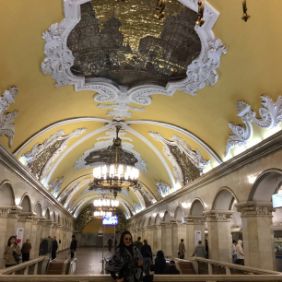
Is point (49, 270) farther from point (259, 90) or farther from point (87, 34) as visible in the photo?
point (259, 90)

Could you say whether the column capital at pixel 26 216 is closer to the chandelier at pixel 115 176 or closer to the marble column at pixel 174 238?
the chandelier at pixel 115 176

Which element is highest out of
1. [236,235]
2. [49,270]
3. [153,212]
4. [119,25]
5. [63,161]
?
[119,25]

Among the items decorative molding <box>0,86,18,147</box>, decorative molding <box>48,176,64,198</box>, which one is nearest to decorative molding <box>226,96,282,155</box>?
decorative molding <box>0,86,18,147</box>

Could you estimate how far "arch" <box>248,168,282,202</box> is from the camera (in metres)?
8.02

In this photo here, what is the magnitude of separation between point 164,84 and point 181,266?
230 inches

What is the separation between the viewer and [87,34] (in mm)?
7645

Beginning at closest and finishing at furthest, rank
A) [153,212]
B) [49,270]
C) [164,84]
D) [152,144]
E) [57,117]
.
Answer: [164,84] < [57,117] < [49,270] < [152,144] < [153,212]

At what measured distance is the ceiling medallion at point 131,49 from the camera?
273 inches

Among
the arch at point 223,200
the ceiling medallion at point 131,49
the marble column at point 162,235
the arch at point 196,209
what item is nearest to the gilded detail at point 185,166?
the arch at point 196,209

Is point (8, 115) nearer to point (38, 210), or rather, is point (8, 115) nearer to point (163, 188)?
point (38, 210)

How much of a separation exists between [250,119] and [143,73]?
120 inches

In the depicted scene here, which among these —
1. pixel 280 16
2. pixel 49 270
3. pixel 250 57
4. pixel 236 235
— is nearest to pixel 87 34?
pixel 250 57

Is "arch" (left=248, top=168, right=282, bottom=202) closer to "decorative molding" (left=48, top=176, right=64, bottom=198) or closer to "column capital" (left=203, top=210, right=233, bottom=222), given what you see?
"column capital" (left=203, top=210, right=233, bottom=222)

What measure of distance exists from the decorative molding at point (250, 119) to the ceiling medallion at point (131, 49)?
1.05 m
